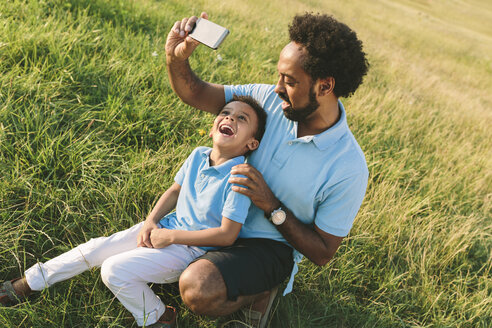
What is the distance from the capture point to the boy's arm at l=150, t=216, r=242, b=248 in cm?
211

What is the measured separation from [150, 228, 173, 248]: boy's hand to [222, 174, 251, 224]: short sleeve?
1.12ft

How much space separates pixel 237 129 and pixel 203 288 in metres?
0.94

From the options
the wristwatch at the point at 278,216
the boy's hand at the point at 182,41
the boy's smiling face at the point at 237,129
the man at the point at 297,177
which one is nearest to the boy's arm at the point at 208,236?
the man at the point at 297,177

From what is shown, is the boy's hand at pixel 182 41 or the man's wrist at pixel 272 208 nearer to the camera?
the man's wrist at pixel 272 208

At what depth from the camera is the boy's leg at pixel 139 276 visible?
2039mm

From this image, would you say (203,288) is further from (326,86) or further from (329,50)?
(329,50)

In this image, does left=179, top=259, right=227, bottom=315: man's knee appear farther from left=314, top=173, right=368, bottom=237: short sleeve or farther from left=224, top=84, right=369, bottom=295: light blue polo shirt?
left=314, top=173, right=368, bottom=237: short sleeve

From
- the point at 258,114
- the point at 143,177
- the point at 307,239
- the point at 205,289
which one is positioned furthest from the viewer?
the point at 143,177

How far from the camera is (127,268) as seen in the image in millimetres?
2051

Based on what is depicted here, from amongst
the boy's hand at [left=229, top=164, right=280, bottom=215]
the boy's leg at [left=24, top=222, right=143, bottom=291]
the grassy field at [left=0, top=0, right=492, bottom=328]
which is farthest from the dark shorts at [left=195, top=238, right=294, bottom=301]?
the boy's leg at [left=24, top=222, right=143, bottom=291]

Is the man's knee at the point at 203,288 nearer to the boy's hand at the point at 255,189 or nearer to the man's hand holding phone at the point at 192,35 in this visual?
the boy's hand at the point at 255,189

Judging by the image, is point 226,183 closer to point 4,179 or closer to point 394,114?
point 4,179

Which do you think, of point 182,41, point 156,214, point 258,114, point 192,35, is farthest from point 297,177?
point 182,41

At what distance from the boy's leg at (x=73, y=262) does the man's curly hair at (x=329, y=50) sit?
1576 millimetres
